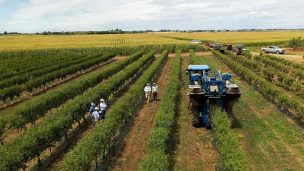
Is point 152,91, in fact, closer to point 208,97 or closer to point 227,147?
point 208,97

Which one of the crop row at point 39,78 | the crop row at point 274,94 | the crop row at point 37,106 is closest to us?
the crop row at point 37,106

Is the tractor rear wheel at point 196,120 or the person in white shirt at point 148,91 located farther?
the person in white shirt at point 148,91

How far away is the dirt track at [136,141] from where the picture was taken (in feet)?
48.4

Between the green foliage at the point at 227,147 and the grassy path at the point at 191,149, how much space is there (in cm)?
87

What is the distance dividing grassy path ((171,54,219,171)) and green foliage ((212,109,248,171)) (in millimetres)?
869

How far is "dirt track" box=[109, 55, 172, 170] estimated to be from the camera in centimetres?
1474

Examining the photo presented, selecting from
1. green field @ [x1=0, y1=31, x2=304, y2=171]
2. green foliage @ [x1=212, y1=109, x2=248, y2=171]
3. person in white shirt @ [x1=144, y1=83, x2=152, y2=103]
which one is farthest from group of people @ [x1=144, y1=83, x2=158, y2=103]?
green foliage @ [x1=212, y1=109, x2=248, y2=171]

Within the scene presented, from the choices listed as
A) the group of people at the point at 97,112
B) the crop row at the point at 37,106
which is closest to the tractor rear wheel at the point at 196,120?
the group of people at the point at 97,112

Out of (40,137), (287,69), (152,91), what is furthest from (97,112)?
(287,69)

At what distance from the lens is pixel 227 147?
13219mm

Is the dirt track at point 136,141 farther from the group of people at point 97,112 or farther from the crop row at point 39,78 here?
the crop row at point 39,78

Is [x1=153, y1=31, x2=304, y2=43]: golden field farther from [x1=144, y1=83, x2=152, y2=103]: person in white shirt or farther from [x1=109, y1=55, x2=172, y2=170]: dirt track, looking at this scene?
[x1=109, y1=55, x2=172, y2=170]: dirt track

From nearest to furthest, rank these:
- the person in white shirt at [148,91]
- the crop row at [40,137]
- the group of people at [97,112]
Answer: the crop row at [40,137] → the group of people at [97,112] → the person in white shirt at [148,91]

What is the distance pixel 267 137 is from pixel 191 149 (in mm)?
3921
